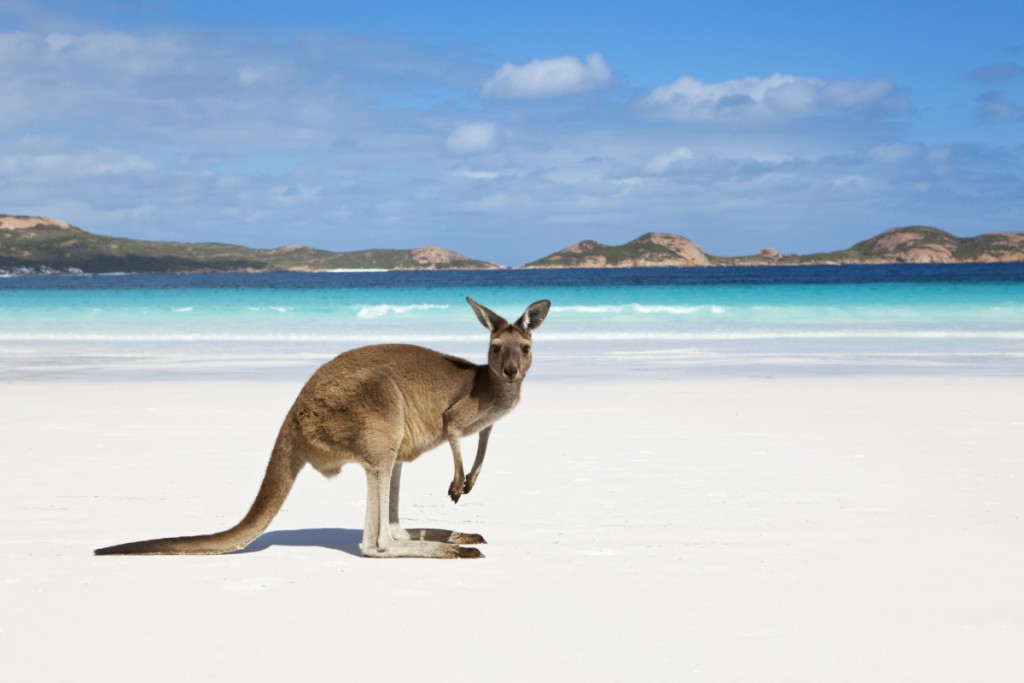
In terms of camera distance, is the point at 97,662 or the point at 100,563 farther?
the point at 100,563

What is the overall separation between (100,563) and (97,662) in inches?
46.3

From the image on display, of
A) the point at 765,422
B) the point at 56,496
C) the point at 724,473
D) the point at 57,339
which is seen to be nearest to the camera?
the point at 56,496

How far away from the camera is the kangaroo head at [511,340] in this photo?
432cm

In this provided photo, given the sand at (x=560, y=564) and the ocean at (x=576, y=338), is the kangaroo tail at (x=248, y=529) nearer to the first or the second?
the sand at (x=560, y=564)

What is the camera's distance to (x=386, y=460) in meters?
4.35

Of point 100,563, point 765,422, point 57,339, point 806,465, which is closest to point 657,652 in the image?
point 100,563

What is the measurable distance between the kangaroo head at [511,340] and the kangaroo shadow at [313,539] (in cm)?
111

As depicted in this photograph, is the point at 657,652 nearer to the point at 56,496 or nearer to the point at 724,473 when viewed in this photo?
the point at 724,473

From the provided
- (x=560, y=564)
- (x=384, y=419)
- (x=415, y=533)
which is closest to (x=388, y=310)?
(x=415, y=533)

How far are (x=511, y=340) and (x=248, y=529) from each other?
1331 mm

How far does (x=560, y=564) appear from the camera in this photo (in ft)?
15.0

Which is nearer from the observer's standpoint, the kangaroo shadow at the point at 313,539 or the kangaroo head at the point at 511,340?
the kangaroo head at the point at 511,340

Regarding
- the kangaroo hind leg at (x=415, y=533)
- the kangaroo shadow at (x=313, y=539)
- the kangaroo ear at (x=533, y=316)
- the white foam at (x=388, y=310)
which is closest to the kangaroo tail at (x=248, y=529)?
the kangaroo shadow at (x=313, y=539)

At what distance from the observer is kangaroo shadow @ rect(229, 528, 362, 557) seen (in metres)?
4.91
